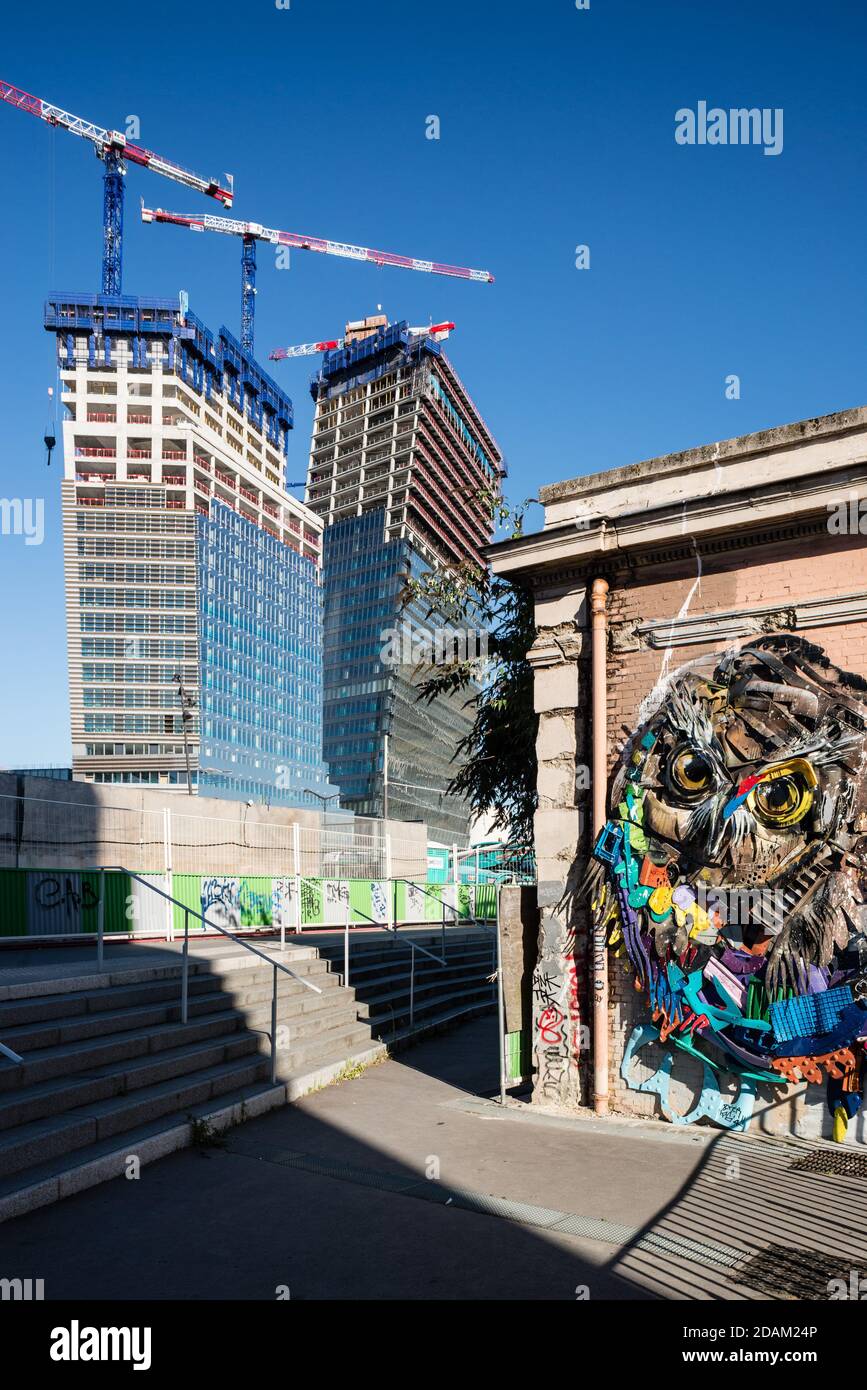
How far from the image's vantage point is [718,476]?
9.38m

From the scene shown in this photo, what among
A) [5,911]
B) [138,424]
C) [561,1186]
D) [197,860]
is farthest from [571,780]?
[138,424]

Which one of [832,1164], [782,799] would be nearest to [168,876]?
[782,799]

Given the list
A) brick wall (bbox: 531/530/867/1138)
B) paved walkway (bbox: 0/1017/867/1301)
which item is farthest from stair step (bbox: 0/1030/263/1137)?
brick wall (bbox: 531/530/867/1138)

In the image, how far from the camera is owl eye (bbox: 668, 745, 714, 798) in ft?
28.9

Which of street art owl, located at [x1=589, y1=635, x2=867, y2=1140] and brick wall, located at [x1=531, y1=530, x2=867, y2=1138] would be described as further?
brick wall, located at [x1=531, y1=530, x2=867, y2=1138]

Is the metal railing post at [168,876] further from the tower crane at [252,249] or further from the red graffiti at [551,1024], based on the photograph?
the tower crane at [252,249]

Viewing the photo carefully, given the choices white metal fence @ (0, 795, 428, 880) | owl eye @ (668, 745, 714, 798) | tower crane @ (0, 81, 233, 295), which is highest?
tower crane @ (0, 81, 233, 295)

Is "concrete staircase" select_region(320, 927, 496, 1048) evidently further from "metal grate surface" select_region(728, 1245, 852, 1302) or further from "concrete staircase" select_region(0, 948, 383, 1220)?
"metal grate surface" select_region(728, 1245, 852, 1302)

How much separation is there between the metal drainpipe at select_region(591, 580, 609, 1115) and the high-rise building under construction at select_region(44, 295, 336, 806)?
3432 inches

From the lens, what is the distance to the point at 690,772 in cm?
895

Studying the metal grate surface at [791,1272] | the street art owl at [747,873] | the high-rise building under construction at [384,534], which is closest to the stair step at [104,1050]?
the street art owl at [747,873]

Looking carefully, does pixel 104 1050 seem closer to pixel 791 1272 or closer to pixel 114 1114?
pixel 114 1114

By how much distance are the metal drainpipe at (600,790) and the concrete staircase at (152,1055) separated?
129 inches

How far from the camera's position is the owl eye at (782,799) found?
8.17 m
